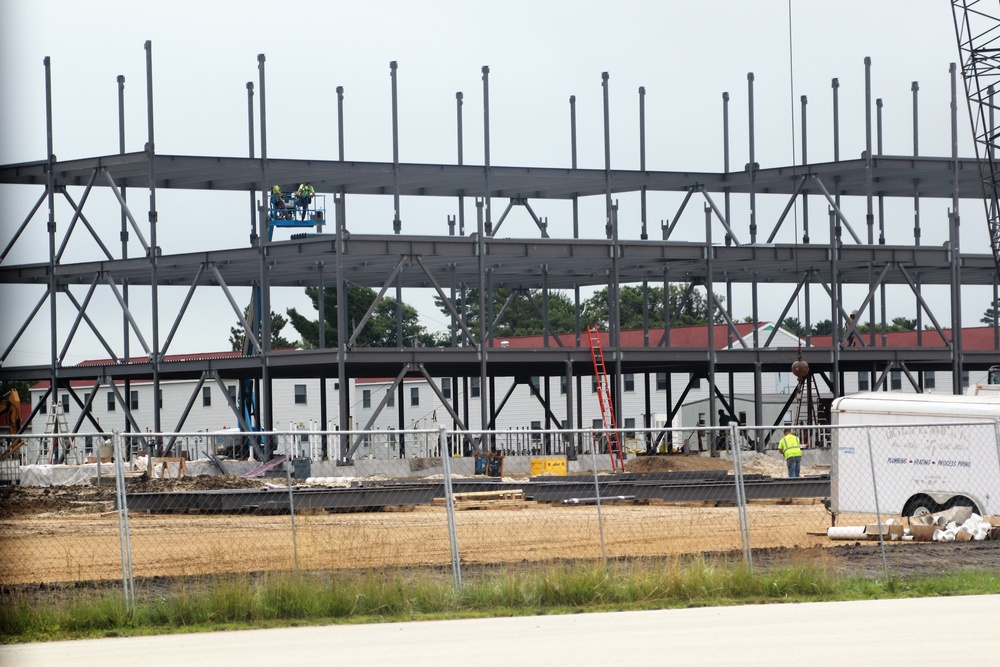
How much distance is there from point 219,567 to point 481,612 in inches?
212

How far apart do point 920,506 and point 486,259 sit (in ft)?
78.0

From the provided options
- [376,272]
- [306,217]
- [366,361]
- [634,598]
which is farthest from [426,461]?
[634,598]

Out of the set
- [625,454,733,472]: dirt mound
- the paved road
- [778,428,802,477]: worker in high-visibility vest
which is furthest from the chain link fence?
[625,454,733,472]: dirt mound

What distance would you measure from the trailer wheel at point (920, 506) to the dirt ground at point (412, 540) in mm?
1479

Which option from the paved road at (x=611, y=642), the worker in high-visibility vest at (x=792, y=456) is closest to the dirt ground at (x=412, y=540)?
the paved road at (x=611, y=642)

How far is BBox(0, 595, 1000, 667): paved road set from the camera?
11.1 meters

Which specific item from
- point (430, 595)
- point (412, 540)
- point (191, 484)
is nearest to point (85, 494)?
point (191, 484)

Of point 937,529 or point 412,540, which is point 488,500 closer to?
point 412,540

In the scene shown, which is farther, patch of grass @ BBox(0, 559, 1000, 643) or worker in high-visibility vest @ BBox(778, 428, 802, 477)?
worker in high-visibility vest @ BBox(778, 428, 802, 477)

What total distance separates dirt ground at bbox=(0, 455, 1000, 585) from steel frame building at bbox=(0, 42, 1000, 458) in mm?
12140

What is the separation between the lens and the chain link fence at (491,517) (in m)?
Answer: 16.7

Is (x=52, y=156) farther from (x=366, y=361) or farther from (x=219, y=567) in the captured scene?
(x=219, y=567)

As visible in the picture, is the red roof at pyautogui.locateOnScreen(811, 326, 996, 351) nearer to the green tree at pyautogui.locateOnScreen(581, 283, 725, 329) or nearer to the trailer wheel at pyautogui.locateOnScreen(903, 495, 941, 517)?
the green tree at pyautogui.locateOnScreen(581, 283, 725, 329)

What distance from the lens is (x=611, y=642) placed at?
11938 millimetres
